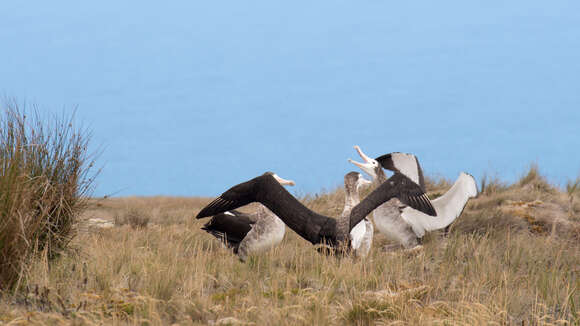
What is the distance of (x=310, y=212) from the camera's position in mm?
7277

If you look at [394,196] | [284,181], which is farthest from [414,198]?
[284,181]

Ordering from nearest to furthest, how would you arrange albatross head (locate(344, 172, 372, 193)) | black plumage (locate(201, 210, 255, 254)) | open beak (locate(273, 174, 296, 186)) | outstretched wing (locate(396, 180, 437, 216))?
outstretched wing (locate(396, 180, 437, 216)) → albatross head (locate(344, 172, 372, 193)) → open beak (locate(273, 174, 296, 186)) → black plumage (locate(201, 210, 255, 254))

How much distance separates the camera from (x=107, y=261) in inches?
270

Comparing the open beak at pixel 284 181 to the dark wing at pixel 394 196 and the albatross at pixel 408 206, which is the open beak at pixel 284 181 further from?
the albatross at pixel 408 206

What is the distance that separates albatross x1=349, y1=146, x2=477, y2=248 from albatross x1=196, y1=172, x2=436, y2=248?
1.22 meters

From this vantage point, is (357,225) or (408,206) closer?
(357,225)

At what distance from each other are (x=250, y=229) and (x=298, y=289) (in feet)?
8.05

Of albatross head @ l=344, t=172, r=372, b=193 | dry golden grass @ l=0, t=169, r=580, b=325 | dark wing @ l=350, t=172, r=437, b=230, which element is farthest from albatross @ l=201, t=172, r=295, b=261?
dark wing @ l=350, t=172, r=437, b=230

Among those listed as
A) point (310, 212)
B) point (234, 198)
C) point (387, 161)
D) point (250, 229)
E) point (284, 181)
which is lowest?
point (250, 229)

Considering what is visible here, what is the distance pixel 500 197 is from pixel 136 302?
10223 mm

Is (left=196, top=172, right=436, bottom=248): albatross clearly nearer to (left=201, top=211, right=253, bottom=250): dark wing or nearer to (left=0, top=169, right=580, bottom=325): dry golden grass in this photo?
(left=0, top=169, right=580, bottom=325): dry golden grass

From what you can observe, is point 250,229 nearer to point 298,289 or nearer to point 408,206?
point 408,206

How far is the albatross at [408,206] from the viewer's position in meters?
8.52

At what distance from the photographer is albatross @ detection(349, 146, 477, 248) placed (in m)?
8.52
